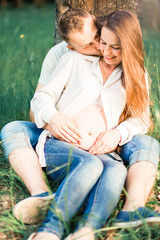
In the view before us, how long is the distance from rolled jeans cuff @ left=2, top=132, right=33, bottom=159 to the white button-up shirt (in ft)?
0.48

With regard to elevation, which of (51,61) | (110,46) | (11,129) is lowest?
(11,129)

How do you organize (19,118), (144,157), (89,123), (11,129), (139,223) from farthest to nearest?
1. (19,118)
2. (11,129)
3. (89,123)
4. (144,157)
5. (139,223)

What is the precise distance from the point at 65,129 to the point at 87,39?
0.66 metres

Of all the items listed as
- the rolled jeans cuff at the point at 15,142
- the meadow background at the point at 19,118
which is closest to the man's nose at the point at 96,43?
the meadow background at the point at 19,118

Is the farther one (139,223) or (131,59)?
(131,59)

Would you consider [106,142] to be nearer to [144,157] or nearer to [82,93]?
[144,157]

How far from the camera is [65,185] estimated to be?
67.9 inches

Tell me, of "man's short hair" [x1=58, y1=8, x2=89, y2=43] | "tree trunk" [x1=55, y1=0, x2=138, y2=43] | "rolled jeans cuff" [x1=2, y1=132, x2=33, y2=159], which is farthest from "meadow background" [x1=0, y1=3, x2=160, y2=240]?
"man's short hair" [x1=58, y1=8, x2=89, y2=43]

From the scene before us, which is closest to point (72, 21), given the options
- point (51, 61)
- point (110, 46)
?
point (110, 46)

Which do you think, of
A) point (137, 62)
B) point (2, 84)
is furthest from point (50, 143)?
point (2, 84)

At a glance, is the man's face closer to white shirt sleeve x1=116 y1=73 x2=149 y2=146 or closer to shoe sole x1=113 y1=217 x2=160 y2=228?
white shirt sleeve x1=116 y1=73 x2=149 y2=146

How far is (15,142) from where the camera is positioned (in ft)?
7.30

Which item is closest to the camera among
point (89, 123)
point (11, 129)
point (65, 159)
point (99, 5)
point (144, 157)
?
point (65, 159)

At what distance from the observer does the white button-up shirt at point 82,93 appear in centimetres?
226
